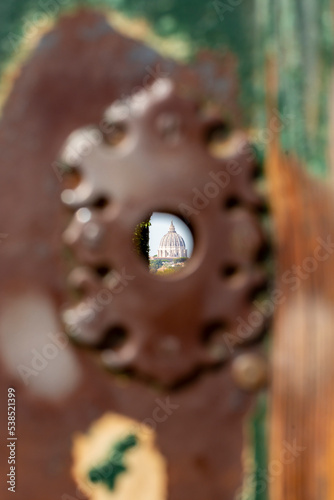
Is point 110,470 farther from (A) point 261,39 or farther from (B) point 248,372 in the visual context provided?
(A) point 261,39

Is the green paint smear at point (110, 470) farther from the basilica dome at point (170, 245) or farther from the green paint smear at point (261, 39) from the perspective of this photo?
the basilica dome at point (170, 245)

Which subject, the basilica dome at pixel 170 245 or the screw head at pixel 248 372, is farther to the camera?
the basilica dome at pixel 170 245

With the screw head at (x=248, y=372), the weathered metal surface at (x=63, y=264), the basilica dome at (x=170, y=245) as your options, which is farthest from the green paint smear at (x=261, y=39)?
the basilica dome at (x=170, y=245)

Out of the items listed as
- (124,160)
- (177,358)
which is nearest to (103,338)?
(177,358)

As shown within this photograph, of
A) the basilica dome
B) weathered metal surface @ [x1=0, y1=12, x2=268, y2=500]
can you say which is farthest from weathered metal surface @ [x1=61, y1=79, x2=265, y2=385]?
the basilica dome

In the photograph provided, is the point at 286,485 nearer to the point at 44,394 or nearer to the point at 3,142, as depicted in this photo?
the point at 44,394
